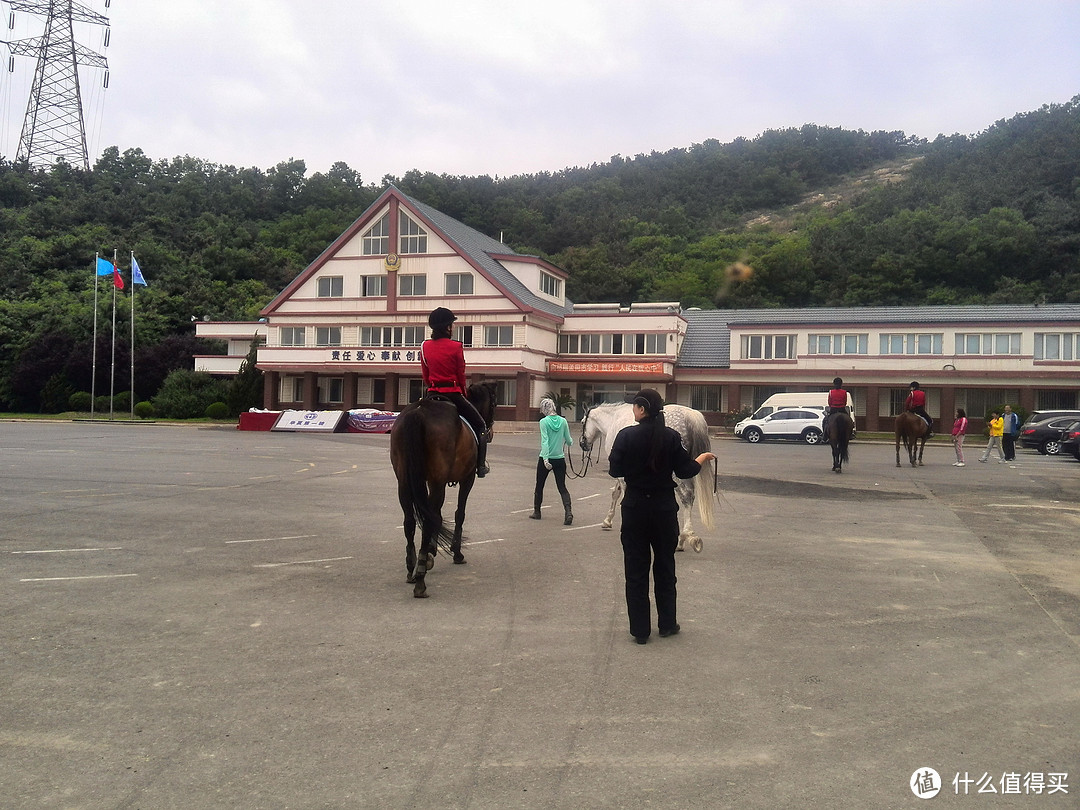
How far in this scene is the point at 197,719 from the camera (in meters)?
4.35

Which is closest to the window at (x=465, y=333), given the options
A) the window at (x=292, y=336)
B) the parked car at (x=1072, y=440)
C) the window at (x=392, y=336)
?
the window at (x=392, y=336)

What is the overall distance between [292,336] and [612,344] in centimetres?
2061

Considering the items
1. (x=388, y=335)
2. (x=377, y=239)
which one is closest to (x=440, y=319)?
(x=388, y=335)

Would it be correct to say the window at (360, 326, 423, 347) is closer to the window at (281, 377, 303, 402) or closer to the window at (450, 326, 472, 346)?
the window at (450, 326, 472, 346)

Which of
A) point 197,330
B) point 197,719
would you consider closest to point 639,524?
point 197,719

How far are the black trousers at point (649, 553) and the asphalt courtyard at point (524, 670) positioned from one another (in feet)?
0.85

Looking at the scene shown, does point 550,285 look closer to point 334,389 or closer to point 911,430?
point 334,389

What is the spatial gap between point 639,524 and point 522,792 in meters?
2.64

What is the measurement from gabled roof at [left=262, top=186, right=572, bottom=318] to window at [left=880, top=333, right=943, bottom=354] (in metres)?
19.4

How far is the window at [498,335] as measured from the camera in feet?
161

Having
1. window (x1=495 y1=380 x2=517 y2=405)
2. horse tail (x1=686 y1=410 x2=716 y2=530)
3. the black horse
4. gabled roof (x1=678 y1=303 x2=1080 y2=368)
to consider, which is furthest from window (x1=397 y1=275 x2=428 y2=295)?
horse tail (x1=686 y1=410 x2=716 y2=530)

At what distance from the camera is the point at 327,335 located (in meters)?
53.0

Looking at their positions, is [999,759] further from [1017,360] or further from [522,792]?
[1017,360]

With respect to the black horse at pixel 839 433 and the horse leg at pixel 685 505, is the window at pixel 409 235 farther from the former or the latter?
the horse leg at pixel 685 505
